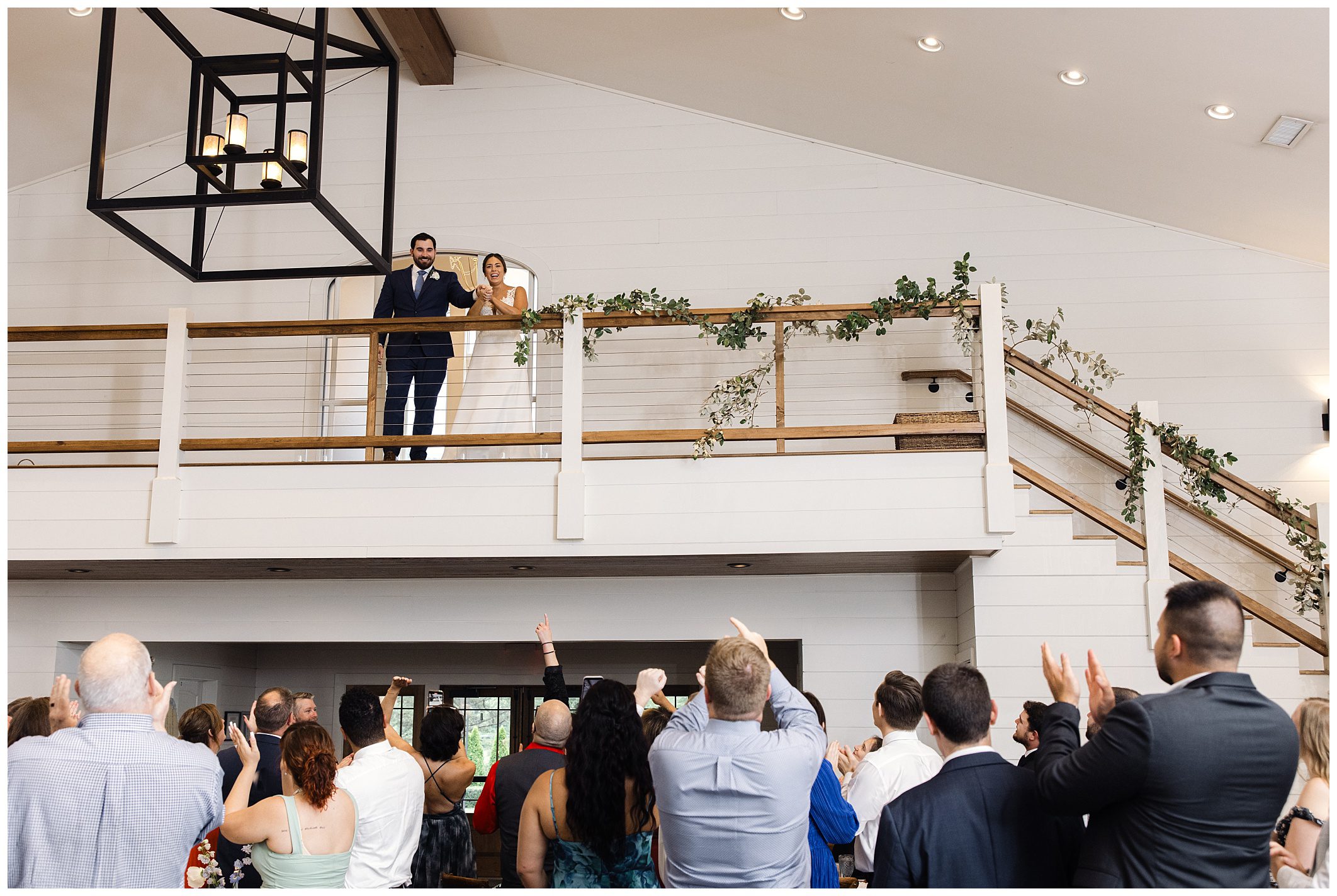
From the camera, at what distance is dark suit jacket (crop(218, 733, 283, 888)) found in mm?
3619

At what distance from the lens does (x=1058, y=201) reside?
25.8ft

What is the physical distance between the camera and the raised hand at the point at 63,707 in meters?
2.88

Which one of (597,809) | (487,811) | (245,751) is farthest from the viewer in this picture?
(487,811)

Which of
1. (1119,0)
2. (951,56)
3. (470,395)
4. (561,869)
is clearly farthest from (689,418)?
(561,869)

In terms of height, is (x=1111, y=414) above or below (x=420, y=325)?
below

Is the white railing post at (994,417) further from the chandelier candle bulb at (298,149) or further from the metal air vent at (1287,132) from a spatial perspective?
the chandelier candle bulb at (298,149)

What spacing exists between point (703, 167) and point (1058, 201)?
100 inches

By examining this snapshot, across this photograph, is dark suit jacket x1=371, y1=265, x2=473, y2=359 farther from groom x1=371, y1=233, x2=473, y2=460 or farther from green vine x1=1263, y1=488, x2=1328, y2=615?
green vine x1=1263, y1=488, x2=1328, y2=615

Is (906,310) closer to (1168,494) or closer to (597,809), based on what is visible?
(1168,494)

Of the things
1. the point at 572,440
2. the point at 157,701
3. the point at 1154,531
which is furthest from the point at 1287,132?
the point at 157,701

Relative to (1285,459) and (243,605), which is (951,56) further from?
(243,605)

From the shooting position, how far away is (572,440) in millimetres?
6102

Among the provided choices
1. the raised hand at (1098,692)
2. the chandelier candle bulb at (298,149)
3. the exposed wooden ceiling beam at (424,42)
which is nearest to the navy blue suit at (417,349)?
the chandelier candle bulb at (298,149)

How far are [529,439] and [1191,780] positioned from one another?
4303 mm
